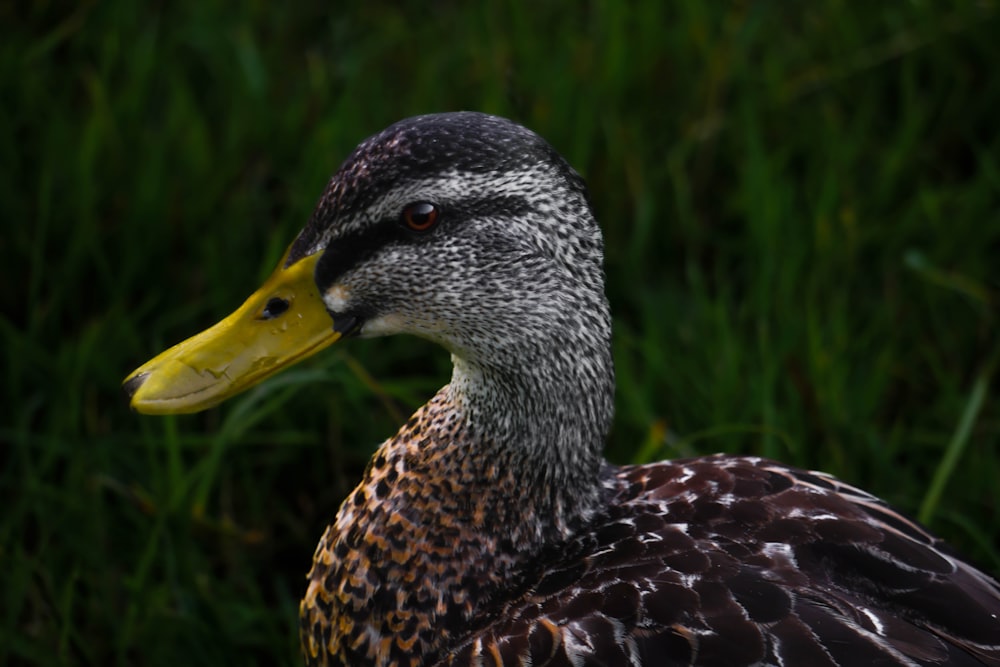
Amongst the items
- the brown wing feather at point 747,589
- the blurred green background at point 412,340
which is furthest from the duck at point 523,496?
the blurred green background at point 412,340

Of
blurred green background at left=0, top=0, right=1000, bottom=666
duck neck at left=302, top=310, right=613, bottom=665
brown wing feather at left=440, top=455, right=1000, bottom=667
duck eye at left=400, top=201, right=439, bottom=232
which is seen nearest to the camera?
brown wing feather at left=440, top=455, right=1000, bottom=667

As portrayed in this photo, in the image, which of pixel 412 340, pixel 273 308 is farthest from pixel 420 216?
pixel 412 340

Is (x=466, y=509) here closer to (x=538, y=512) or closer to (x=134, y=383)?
(x=538, y=512)

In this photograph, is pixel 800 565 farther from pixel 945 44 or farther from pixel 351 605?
pixel 945 44

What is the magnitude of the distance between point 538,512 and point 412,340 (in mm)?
1127

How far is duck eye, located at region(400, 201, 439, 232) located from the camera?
183 cm

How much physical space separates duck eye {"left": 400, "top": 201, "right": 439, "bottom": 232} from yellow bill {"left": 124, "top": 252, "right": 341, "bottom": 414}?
152 millimetres

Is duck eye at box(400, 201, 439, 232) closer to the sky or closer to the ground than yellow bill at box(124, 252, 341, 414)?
closer to the sky

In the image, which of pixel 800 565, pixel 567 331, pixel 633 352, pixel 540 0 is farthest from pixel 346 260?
pixel 540 0

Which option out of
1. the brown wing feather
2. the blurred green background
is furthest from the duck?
the blurred green background

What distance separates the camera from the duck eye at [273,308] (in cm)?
191

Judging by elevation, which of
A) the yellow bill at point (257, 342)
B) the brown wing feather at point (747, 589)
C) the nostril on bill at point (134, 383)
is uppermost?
the yellow bill at point (257, 342)

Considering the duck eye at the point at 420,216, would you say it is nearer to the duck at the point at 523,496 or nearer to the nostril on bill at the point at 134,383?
the duck at the point at 523,496

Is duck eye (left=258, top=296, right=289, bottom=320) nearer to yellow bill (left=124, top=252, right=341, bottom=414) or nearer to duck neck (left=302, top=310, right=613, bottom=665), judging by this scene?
yellow bill (left=124, top=252, right=341, bottom=414)
